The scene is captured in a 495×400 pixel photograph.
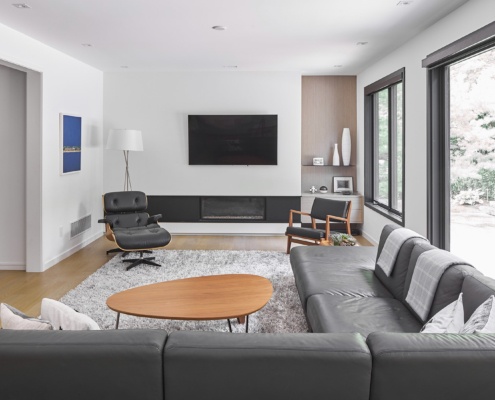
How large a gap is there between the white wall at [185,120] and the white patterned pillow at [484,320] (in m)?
5.80

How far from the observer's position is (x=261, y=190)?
7.84 m

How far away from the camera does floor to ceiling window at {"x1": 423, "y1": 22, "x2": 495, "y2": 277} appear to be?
13.1 ft

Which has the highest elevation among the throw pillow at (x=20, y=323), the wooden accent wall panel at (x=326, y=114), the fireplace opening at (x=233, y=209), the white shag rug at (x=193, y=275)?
the wooden accent wall panel at (x=326, y=114)

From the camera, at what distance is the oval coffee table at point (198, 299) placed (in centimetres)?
318

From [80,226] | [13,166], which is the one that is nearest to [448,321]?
[13,166]

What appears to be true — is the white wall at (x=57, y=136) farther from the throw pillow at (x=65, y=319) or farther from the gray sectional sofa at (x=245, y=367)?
the gray sectional sofa at (x=245, y=367)

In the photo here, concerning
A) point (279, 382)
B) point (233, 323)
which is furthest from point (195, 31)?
point (279, 382)

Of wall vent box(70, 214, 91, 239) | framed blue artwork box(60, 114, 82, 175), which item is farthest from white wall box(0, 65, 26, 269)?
wall vent box(70, 214, 91, 239)

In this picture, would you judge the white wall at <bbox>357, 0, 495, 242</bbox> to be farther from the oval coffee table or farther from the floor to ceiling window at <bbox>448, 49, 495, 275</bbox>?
the oval coffee table

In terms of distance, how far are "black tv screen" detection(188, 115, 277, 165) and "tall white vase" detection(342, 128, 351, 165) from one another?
1141 mm

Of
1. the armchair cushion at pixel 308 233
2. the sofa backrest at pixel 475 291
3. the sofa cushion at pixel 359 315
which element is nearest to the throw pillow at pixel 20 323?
the sofa cushion at pixel 359 315

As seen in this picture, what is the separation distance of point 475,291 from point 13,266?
5.02 meters

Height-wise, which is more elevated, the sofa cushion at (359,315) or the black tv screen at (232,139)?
the black tv screen at (232,139)

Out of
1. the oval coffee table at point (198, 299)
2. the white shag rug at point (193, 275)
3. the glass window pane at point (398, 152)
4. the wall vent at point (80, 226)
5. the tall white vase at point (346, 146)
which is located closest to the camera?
the oval coffee table at point (198, 299)
